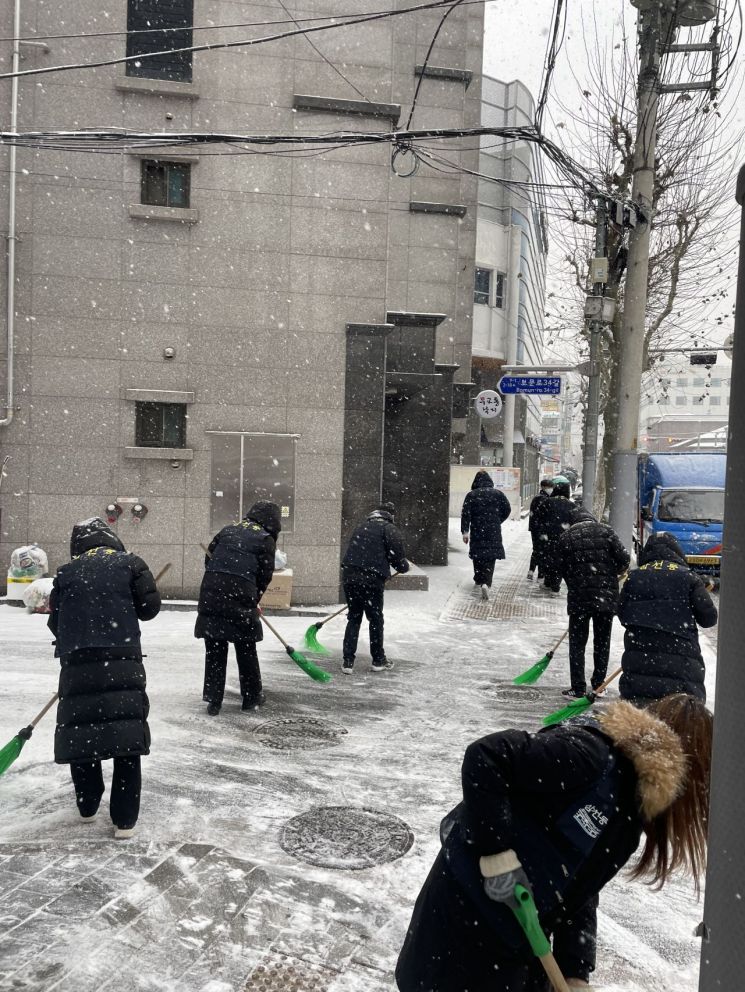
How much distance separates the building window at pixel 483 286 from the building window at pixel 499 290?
0.36 metres

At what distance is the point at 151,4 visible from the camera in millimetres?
11891

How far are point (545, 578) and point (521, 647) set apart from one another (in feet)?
15.8

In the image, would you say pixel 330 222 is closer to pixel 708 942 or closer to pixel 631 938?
pixel 631 938

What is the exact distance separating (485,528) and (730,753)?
489 inches

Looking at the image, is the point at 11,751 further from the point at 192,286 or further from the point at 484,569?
the point at 484,569

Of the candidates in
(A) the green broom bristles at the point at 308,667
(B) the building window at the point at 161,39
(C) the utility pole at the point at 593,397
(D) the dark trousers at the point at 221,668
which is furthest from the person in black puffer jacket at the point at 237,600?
(B) the building window at the point at 161,39

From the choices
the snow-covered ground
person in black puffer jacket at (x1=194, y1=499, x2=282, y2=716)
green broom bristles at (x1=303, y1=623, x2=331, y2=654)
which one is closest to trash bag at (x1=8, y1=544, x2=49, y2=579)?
the snow-covered ground

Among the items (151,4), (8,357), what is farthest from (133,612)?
(151,4)

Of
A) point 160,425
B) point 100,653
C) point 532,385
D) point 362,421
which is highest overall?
point 532,385

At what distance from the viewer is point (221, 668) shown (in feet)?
23.6

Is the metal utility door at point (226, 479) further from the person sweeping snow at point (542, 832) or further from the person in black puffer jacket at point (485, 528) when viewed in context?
the person sweeping snow at point (542, 832)

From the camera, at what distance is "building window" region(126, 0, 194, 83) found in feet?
39.0

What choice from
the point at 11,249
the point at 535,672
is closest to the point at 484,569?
the point at 535,672

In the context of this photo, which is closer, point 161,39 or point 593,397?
point 161,39
